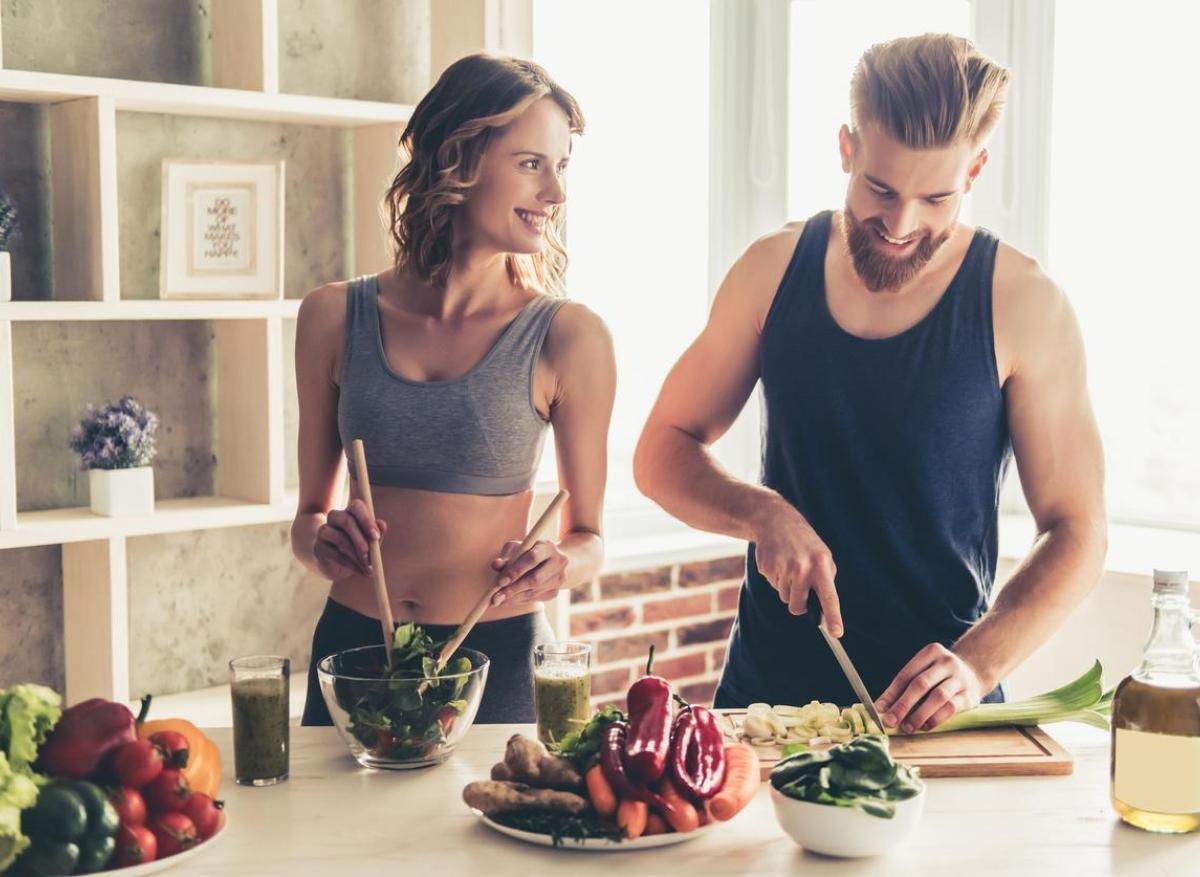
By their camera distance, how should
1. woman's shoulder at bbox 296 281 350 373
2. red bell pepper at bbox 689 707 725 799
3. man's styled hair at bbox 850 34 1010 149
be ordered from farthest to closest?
woman's shoulder at bbox 296 281 350 373 < man's styled hair at bbox 850 34 1010 149 < red bell pepper at bbox 689 707 725 799

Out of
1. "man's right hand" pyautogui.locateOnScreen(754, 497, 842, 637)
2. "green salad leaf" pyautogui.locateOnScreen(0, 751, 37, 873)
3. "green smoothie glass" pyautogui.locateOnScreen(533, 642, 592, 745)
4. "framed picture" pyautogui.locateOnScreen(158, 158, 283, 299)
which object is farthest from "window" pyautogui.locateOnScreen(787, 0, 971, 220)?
→ "green salad leaf" pyautogui.locateOnScreen(0, 751, 37, 873)

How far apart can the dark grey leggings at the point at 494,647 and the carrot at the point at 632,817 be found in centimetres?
73

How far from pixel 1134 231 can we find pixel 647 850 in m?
2.86

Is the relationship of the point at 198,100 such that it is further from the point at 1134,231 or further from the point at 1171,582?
the point at 1134,231

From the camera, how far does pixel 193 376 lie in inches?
122

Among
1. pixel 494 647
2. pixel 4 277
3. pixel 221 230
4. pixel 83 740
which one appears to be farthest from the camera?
pixel 221 230

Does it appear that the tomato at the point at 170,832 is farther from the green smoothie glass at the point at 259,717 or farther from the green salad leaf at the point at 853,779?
the green salad leaf at the point at 853,779

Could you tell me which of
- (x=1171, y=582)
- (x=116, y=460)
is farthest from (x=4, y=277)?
(x=1171, y=582)

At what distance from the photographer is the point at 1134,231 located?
12.3 ft

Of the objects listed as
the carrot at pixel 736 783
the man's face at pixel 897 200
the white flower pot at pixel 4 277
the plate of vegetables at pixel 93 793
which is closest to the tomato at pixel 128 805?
the plate of vegetables at pixel 93 793

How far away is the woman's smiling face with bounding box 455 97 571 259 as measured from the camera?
7.31 ft

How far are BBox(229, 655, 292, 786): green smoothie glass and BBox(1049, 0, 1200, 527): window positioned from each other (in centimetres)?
280

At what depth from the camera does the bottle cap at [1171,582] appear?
1.42 metres

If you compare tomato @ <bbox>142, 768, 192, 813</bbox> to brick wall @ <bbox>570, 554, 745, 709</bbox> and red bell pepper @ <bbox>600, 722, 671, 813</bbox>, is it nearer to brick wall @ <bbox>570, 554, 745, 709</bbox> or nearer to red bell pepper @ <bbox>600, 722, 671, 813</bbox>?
red bell pepper @ <bbox>600, 722, 671, 813</bbox>
